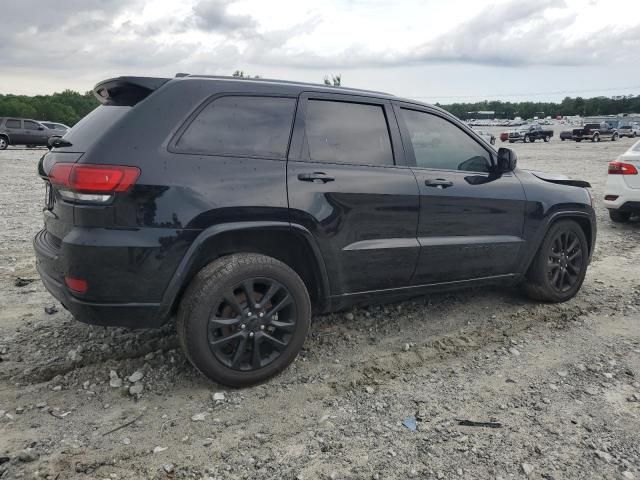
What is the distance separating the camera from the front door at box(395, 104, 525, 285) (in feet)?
13.0

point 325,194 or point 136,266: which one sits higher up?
point 325,194

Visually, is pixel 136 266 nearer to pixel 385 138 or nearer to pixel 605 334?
pixel 385 138

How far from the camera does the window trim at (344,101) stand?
135 inches

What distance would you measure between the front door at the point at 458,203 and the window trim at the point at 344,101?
0.08 metres

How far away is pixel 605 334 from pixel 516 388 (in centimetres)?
138

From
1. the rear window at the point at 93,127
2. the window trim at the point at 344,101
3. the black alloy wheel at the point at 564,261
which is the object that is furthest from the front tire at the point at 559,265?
the rear window at the point at 93,127

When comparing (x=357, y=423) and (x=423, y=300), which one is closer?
(x=357, y=423)

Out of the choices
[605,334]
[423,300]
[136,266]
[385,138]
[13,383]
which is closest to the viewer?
[136,266]

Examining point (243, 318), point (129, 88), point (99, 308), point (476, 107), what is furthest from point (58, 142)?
point (476, 107)

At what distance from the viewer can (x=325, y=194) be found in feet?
11.2

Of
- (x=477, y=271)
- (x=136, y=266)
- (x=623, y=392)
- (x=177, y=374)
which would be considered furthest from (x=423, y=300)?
(x=136, y=266)

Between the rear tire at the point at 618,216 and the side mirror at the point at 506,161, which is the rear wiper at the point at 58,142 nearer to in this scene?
A: the side mirror at the point at 506,161

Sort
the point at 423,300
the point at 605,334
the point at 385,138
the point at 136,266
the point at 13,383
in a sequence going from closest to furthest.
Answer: the point at 136,266, the point at 13,383, the point at 385,138, the point at 605,334, the point at 423,300

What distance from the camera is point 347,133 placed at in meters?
Answer: 3.69
